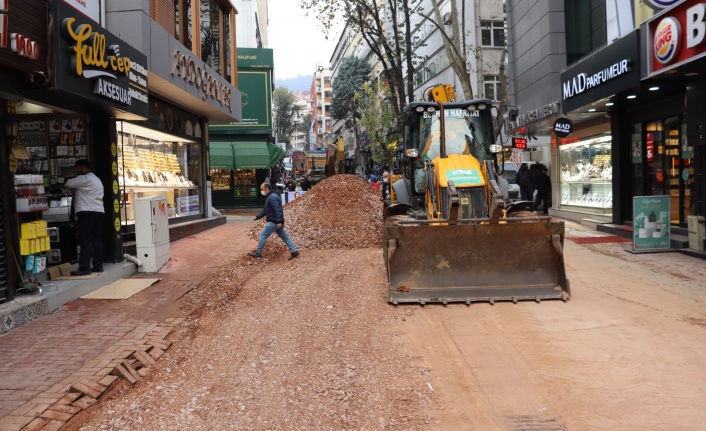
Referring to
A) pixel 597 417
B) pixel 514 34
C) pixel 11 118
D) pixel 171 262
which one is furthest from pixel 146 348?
pixel 514 34

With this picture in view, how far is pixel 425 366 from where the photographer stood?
18.4ft

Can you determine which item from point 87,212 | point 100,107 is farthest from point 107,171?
point 87,212

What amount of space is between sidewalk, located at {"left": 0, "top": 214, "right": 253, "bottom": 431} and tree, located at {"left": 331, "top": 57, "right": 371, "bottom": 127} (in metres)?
59.5

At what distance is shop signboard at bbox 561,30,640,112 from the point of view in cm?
1363

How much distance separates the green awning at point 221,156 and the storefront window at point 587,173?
15.6 metres

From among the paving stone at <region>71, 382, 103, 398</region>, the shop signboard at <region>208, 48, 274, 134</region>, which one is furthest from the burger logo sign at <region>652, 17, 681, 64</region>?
the shop signboard at <region>208, 48, 274, 134</region>

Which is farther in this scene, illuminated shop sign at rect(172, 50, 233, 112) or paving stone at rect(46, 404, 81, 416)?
illuminated shop sign at rect(172, 50, 233, 112)

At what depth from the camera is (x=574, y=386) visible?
4.98m

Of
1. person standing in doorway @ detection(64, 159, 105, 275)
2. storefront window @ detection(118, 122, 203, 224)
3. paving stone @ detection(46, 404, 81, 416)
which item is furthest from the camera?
storefront window @ detection(118, 122, 203, 224)

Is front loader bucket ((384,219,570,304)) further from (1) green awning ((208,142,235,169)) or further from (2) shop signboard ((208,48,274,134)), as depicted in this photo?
(2) shop signboard ((208,48,274,134))

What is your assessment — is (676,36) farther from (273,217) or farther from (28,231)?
(28,231)

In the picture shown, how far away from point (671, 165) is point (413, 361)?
39.3ft

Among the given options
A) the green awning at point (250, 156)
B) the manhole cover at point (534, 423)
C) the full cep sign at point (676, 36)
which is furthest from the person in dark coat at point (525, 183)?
the manhole cover at point (534, 423)

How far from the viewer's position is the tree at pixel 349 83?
223ft
